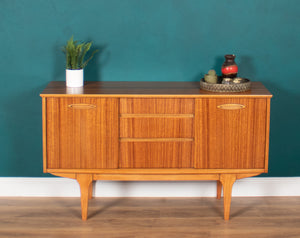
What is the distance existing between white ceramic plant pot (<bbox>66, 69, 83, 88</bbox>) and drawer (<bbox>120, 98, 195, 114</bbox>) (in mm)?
345

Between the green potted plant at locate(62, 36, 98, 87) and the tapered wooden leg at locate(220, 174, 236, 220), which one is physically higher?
the green potted plant at locate(62, 36, 98, 87)

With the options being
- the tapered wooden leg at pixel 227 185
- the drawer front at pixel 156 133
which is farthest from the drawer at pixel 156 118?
the tapered wooden leg at pixel 227 185

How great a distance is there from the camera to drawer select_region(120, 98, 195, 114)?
3090 millimetres

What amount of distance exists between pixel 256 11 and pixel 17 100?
167 centimetres

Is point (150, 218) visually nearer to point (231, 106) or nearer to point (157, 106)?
point (157, 106)

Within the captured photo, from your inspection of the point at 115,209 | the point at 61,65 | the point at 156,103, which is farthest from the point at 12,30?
the point at 115,209

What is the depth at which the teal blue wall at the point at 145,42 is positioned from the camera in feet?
11.1

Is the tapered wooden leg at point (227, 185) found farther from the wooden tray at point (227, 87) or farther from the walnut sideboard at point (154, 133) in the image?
the wooden tray at point (227, 87)

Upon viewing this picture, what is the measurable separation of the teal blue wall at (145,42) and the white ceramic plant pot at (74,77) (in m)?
0.22

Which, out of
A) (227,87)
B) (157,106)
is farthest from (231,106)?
(157,106)

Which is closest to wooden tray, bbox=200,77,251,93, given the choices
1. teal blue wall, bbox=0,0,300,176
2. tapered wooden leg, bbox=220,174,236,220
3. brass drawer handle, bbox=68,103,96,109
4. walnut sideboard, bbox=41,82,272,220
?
walnut sideboard, bbox=41,82,272,220

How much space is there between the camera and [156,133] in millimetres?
3135

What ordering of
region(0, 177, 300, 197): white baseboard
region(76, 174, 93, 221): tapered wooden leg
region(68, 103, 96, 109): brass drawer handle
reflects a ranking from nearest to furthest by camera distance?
region(68, 103, 96, 109): brass drawer handle, region(76, 174, 93, 221): tapered wooden leg, region(0, 177, 300, 197): white baseboard

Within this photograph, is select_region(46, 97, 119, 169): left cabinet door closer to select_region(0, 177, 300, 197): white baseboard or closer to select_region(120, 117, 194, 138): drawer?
select_region(120, 117, 194, 138): drawer
